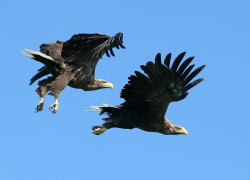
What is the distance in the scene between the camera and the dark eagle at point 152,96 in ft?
27.6

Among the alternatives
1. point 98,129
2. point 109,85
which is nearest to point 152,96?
point 98,129

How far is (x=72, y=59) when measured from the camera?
393 inches

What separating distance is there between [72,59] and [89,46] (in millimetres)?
455

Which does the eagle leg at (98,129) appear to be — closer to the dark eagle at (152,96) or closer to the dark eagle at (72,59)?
the dark eagle at (152,96)

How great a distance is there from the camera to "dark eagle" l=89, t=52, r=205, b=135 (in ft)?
27.6

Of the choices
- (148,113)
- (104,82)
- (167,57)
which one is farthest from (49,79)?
(167,57)

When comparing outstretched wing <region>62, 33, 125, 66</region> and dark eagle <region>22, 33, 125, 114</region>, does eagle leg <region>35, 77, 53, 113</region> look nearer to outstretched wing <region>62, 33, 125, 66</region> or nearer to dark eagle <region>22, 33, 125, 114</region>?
dark eagle <region>22, 33, 125, 114</region>

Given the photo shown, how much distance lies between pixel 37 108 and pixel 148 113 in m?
2.20

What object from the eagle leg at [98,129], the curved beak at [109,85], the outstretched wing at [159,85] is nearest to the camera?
the outstretched wing at [159,85]

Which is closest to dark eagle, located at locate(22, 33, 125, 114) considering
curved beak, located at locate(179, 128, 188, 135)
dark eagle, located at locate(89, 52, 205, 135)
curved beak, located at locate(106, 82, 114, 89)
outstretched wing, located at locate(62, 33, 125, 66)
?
outstretched wing, located at locate(62, 33, 125, 66)

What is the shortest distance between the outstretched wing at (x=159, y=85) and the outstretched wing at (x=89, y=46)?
0.97 meters

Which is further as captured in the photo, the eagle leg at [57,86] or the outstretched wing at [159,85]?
the eagle leg at [57,86]

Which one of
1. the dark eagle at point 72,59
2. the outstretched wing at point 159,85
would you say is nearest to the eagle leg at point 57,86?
the dark eagle at point 72,59

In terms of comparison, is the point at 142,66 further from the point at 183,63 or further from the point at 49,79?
the point at 49,79
